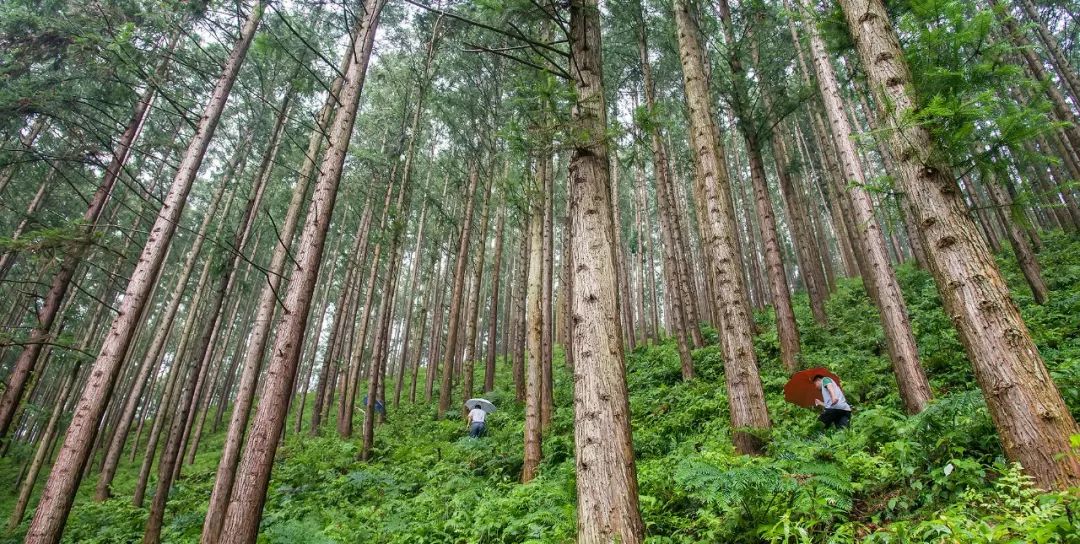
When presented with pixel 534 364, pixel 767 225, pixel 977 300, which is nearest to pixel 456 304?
pixel 534 364

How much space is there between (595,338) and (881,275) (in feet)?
17.6

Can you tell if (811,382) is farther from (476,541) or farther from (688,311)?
(688,311)

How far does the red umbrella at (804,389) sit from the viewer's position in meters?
6.42

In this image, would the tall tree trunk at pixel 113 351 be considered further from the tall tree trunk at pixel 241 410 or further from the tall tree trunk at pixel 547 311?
the tall tree trunk at pixel 547 311

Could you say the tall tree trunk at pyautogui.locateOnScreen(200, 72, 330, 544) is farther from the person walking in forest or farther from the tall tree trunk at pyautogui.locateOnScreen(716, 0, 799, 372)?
the tall tree trunk at pyautogui.locateOnScreen(716, 0, 799, 372)

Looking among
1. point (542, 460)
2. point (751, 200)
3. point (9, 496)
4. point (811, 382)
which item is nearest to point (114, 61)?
point (542, 460)

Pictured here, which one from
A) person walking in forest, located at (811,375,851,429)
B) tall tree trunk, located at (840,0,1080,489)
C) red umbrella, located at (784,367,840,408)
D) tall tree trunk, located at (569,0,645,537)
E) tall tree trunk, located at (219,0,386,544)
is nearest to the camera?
tall tree trunk, located at (840,0,1080,489)

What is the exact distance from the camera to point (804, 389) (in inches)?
264

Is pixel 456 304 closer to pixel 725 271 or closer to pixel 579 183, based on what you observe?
pixel 725 271

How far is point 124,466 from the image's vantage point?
1983cm

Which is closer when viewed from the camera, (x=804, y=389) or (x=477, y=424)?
(x=804, y=389)

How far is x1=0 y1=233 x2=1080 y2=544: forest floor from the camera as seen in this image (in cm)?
295

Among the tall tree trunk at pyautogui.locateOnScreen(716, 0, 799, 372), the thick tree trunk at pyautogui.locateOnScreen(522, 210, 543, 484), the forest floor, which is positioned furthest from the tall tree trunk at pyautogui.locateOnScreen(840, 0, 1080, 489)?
the tall tree trunk at pyautogui.locateOnScreen(716, 0, 799, 372)

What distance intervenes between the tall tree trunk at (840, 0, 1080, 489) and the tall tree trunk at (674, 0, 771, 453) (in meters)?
2.49
